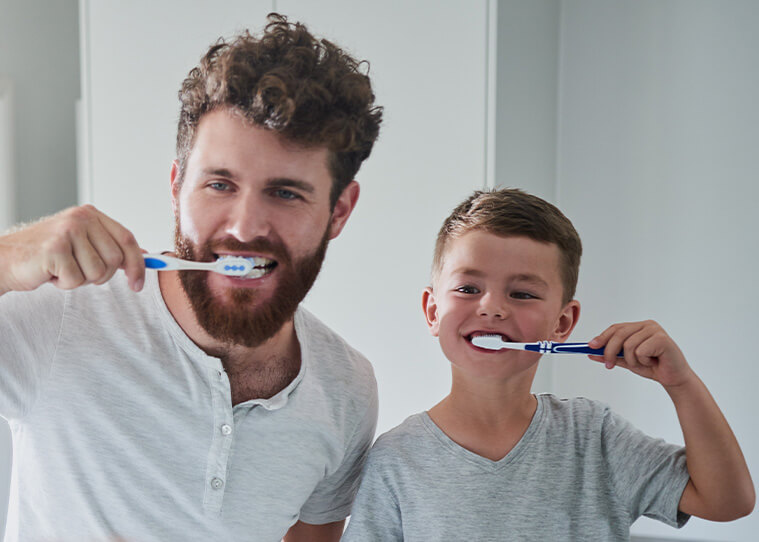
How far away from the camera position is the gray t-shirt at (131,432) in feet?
2.60

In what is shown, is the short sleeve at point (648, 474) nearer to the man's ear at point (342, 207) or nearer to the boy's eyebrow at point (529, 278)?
the boy's eyebrow at point (529, 278)

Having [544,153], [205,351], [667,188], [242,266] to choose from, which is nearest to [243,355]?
[205,351]

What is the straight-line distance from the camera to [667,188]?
5.22ft

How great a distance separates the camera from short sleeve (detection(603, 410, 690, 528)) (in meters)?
0.78

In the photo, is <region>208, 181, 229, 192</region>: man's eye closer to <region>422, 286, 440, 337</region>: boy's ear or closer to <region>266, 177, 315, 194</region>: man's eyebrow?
<region>266, 177, 315, 194</region>: man's eyebrow

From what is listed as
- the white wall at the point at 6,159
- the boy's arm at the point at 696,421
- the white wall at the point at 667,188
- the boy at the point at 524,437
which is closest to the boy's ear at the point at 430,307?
the boy at the point at 524,437

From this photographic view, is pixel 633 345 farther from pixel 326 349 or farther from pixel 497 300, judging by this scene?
pixel 326 349

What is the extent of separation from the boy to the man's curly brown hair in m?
0.17

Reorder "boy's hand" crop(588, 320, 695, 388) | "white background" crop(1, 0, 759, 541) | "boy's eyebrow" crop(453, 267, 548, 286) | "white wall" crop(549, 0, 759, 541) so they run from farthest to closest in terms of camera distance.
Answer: "white wall" crop(549, 0, 759, 541) → "white background" crop(1, 0, 759, 541) → "boy's eyebrow" crop(453, 267, 548, 286) → "boy's hand" crop(588, 320, 695, 388)

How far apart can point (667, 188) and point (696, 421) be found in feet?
3.06

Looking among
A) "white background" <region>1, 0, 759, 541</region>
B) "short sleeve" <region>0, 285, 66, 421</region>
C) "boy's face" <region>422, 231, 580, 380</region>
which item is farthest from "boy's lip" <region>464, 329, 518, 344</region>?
"white background" <region>1, 0, 759, 541</region>

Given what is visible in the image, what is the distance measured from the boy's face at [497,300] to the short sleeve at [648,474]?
0.43 ft

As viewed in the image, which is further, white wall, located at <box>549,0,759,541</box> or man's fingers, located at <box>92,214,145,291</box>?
white wall, located at <box>549,0,759,541</box>

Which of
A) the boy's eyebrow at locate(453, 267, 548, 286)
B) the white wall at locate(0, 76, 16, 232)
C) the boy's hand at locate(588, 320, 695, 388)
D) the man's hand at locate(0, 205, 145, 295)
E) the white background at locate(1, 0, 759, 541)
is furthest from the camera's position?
the white wall at locate(0, 76, 16, 232)
